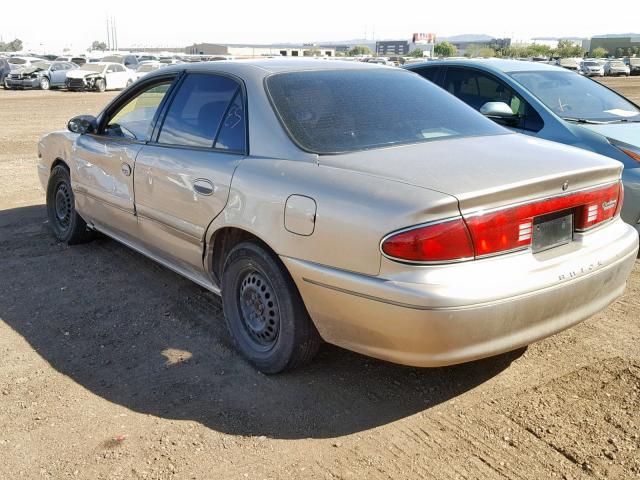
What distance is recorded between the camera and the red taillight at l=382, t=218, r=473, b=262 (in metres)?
2.78

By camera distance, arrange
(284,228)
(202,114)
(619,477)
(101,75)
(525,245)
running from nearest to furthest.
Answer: (619,477) → (525,245) → (284,228) → (202,114) → (101,75)

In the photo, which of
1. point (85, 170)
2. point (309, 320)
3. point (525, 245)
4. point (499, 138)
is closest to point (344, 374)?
point (309, 320)

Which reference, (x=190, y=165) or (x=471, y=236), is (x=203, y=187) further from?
(x=471, y=236)

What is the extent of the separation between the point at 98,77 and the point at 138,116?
2846 centimetres

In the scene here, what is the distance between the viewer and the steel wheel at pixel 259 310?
3.54 m

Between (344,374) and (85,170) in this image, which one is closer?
(344,374)

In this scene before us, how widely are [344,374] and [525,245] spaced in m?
1.24

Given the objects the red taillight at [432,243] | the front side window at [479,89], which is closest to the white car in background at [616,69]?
the front side window at [479,89]

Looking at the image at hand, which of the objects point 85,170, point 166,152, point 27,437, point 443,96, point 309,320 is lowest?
point 27,437

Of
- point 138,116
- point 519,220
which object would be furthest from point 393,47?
point 519,220

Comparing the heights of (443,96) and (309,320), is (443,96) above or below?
above

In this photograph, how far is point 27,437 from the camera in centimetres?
307

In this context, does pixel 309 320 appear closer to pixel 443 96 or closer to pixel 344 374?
pixel 344 374

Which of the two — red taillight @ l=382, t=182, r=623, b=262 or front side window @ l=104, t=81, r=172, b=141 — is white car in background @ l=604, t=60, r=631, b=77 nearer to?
front side window @ l=104, t=81, r=172, b=141
